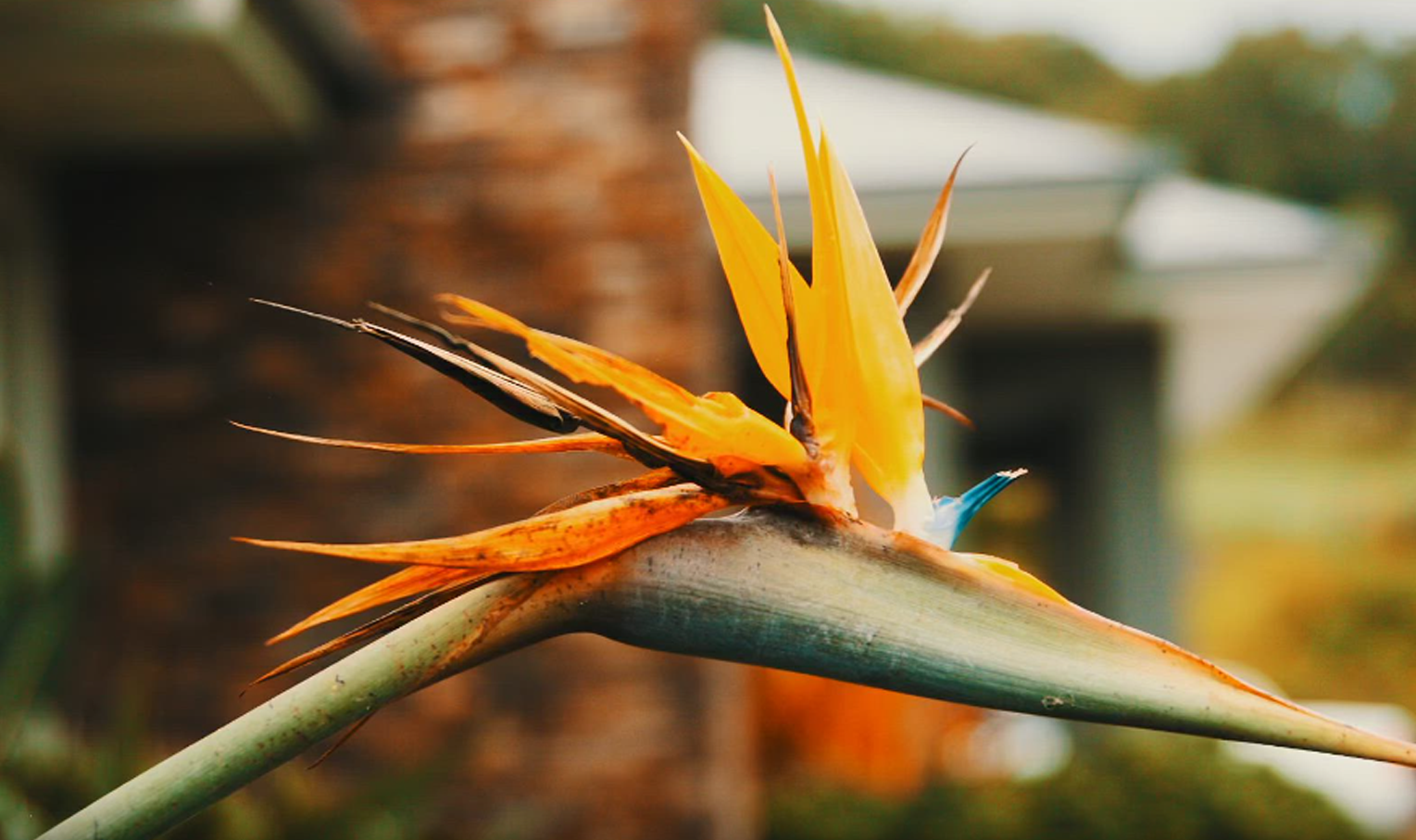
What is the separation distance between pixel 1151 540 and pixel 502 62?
3268mm

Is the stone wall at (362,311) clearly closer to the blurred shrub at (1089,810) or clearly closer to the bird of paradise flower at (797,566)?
the blurred shrub at (1089,810)

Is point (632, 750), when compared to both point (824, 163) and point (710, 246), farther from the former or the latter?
point (824, 163)

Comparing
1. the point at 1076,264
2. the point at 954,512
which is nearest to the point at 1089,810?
the point at 1076,264

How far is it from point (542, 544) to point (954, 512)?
13 centimetres

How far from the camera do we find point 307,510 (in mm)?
2738

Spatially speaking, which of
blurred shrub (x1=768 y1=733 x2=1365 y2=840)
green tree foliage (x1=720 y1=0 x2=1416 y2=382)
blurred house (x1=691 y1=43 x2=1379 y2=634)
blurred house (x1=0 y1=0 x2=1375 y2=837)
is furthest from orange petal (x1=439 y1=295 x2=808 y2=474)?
green tree foliage (x1=720 y1=0 x2=1416 y2=382)

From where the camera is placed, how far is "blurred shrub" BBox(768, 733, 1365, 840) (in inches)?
126

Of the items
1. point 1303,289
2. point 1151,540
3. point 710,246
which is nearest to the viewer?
point 710,246

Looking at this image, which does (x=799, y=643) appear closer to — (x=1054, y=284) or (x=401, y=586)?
(x=401, y=586)

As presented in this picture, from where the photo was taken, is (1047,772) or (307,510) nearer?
(307,510)

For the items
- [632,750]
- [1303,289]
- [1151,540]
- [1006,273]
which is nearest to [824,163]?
[632,750]

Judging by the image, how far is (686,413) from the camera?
38cm

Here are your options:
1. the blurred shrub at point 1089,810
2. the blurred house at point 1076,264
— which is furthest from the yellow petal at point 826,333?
the blurred shrub at point 1089,810

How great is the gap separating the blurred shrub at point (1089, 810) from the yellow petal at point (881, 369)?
9.51 feet
